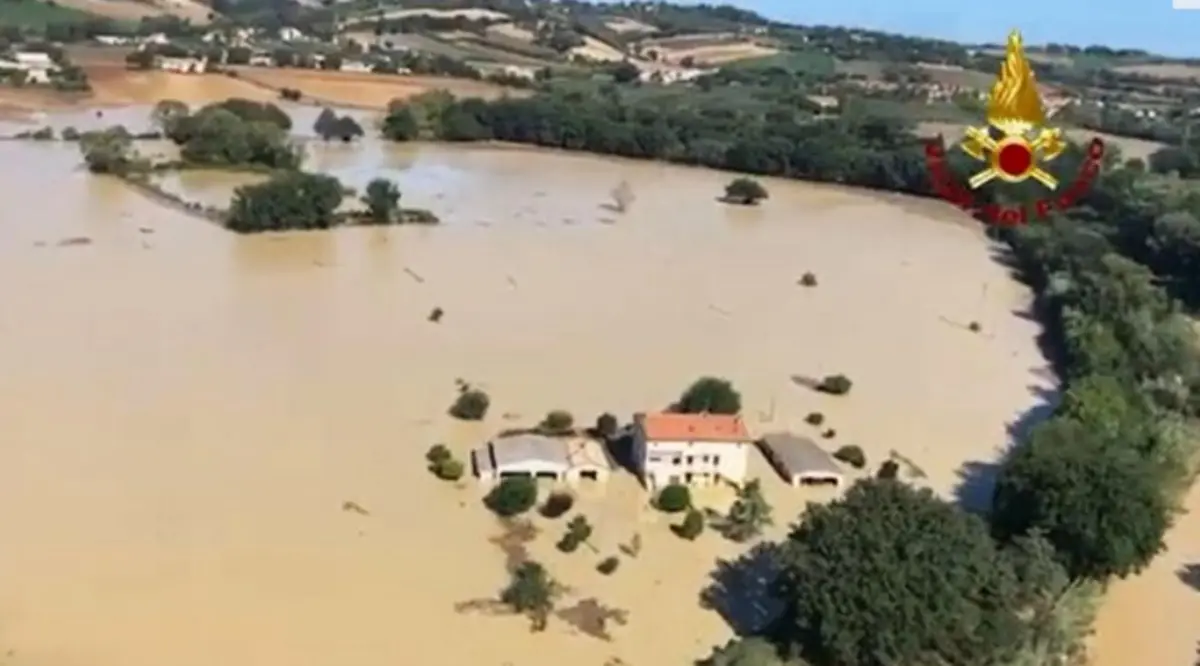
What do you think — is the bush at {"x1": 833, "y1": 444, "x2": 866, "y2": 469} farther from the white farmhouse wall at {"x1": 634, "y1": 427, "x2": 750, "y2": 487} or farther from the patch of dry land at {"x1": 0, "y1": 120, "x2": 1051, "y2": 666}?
the white farmhouse wall at {"x1": 634, "y1": 427, "x2": 750, "y2": 487}

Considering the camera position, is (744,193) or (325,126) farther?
(325,126)

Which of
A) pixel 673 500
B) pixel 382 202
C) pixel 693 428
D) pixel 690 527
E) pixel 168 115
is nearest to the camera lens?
pixel 690 527

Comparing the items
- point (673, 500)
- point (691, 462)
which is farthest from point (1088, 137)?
point (673, 500)

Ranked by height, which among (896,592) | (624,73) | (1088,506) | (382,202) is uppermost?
(624,73)

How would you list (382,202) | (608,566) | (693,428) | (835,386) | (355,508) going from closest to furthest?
(608,566), (355,508), (693,428), (835,386), (382,202)

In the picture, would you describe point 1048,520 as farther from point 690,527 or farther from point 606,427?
point 606,427

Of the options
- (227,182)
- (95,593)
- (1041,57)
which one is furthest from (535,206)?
(1041,57)
